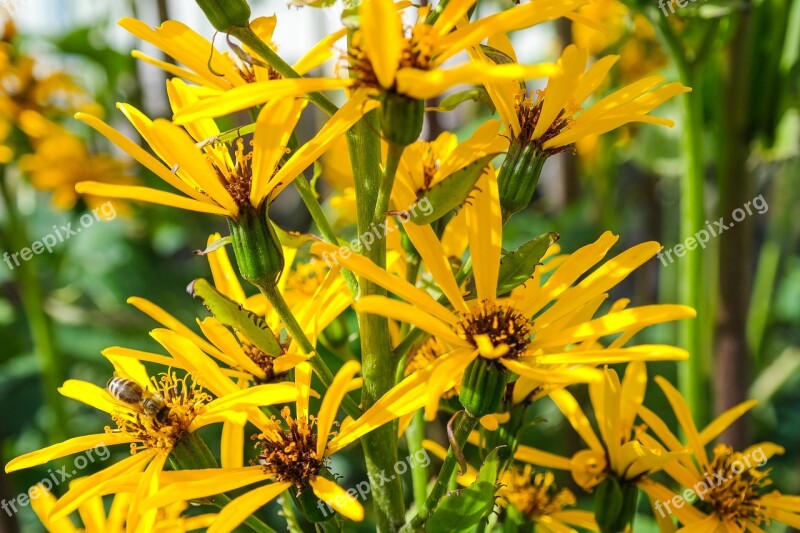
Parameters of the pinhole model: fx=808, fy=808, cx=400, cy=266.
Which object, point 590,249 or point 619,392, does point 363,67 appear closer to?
point 590,249

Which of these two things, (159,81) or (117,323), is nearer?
(117,323)

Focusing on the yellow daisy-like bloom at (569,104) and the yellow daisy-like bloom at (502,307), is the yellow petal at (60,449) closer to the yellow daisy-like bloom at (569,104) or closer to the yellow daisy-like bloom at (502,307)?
the yellow daisy-like bloom at (502,307)

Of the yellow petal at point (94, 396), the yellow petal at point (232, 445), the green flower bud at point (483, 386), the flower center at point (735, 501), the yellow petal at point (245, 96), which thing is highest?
the yellow petal at point (245, 96)

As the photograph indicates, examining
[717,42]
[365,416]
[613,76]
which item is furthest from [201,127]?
[613,76]

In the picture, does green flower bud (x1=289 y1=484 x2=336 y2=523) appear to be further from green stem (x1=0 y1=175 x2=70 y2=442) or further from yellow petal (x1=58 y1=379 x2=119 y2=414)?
green stem (x1=0 y1=175 x2=70 y2=442)

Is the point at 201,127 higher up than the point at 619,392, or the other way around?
the point at 201,127

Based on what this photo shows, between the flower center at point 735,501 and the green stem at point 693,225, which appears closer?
the flower center at point 735,501

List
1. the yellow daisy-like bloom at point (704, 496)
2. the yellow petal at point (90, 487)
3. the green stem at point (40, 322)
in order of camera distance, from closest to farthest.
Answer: the yellow petal at point (90, 487) < the yellow daisy-like bloom at point (704, 496) < the green stem at point (40, 322)

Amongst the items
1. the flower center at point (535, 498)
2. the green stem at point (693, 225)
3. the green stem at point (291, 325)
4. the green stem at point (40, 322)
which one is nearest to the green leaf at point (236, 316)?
the green stem at point (291, 325)
